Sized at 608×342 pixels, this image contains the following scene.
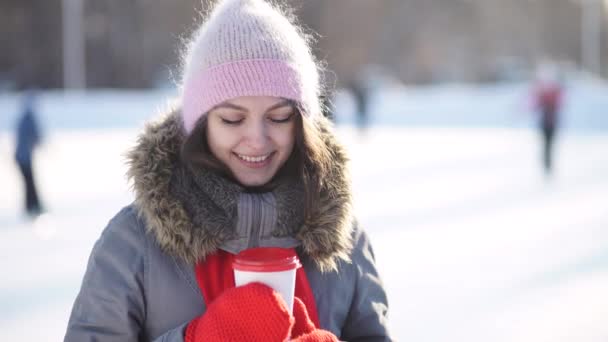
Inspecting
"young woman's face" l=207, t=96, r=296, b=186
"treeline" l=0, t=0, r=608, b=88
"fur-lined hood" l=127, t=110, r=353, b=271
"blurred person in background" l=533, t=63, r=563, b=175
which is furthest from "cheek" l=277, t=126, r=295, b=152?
"treeline" l=0, t=0, r=608, b=88

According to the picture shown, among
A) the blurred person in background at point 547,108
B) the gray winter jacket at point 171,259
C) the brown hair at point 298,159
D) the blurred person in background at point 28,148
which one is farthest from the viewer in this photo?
the blurred person in background at point 547,108

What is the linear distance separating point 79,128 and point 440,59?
100 feet

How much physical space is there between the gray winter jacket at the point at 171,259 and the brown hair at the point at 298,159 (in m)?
0.04

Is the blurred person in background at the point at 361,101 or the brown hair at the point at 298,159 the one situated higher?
the brown hair at the point at 298,159

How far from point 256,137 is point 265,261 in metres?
0.33

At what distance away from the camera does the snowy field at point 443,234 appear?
356 cm

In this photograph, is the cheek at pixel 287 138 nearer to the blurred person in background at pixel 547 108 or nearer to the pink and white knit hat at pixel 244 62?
the pink and white knit hat at pixel 244 62

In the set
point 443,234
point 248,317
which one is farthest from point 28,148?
point 248,317

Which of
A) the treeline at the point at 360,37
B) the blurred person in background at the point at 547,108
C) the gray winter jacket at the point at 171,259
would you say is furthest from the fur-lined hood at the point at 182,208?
the treeline at the point at 360,37

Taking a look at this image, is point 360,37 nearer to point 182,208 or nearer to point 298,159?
point 298,159

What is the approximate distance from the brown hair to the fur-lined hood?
3 centimetres

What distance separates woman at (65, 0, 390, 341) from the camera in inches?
51.9

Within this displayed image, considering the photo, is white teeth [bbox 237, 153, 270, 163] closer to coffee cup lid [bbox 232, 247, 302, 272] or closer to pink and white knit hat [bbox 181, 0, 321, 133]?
pink and white knit hat [bbox 181, 0, 321, 133]

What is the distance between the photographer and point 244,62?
139cm
